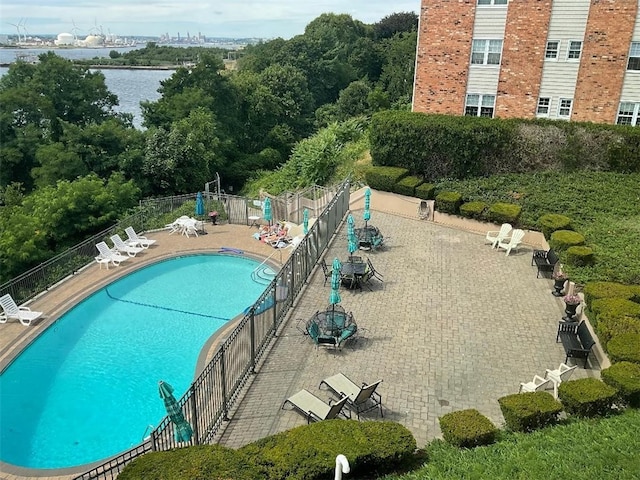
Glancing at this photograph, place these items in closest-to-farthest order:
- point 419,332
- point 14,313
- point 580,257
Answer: point 419,332, point 580,257, point 14,313

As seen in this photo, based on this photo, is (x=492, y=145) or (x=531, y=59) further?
(x=531, y=59)

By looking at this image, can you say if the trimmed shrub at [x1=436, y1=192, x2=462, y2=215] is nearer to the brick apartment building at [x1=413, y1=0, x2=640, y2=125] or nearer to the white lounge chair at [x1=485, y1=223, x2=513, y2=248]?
the white lounge chair at [x1=485, y1=223, x2=513, y2=248]

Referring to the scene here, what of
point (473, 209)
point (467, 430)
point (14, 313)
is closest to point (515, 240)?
point (473, 209)

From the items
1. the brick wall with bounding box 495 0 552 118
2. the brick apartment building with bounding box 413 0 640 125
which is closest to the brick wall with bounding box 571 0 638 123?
the brick apartment building with bounding box 413 0 640 125

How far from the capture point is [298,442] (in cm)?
843

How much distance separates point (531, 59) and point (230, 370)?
22223 millimetres

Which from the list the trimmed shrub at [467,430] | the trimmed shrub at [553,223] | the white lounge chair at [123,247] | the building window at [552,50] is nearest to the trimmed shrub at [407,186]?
the trimmed shrub at [553,223]

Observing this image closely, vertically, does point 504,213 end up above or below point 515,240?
above

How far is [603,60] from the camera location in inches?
973

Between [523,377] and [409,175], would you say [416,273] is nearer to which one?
[523,377]

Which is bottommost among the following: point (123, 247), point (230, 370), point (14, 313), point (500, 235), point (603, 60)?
point (14, 313)

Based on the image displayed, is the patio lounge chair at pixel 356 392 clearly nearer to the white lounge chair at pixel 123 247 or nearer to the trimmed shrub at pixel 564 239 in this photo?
the trimmed shrub at pixel 564 239

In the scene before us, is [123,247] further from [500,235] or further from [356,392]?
[500,235]

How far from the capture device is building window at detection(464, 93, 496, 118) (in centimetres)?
2758
